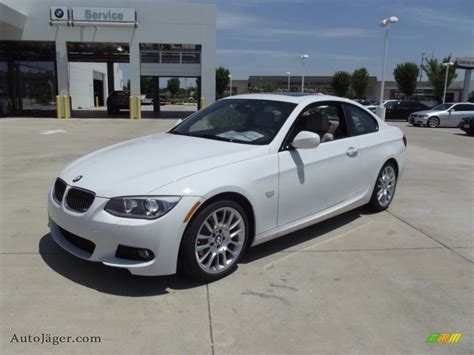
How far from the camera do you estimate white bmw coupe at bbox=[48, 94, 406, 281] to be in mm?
3266

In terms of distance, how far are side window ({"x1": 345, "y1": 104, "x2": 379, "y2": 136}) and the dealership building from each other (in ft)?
67.6

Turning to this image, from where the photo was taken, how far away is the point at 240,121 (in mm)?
4770

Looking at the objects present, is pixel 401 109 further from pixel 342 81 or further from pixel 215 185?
pixel 342 81

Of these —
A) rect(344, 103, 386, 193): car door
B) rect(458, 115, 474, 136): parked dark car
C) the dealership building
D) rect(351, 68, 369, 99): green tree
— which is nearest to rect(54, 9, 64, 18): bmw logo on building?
the dealership building

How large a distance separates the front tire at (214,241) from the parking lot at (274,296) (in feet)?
0.47

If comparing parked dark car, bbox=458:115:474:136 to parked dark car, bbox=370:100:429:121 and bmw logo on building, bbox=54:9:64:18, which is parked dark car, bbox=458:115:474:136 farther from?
bmw logo on building, bbox=54:9:64:18

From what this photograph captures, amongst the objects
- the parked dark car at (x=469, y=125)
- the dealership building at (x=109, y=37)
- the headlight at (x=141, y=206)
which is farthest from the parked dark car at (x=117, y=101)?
the headlight at (x=141, y=206)

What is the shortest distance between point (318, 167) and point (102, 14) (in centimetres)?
2265

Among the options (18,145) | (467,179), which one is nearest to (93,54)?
(18,145)

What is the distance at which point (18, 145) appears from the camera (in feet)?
39.7

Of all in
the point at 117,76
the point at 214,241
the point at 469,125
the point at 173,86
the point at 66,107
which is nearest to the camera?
the point at 214,241

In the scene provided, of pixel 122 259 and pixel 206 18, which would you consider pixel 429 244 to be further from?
pixel 206 18

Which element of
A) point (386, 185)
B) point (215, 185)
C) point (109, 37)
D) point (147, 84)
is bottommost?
point (386, 185)

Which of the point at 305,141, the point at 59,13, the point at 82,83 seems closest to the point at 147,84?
the point at 82,83
